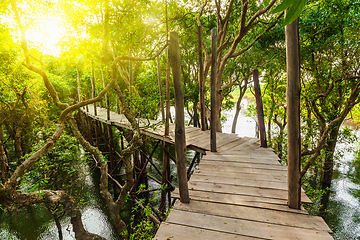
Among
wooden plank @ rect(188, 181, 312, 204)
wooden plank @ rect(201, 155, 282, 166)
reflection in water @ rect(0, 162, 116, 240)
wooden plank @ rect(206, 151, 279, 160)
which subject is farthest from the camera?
reflection in water @ rect(0, 162, 116, 240)

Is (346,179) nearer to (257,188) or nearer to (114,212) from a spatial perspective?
(257,188)

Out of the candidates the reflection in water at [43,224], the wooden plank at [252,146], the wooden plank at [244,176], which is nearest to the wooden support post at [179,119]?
the wooden plank at [244,176]

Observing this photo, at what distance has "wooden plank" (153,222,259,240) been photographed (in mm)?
2074

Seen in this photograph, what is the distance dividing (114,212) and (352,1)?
1020 centimetres

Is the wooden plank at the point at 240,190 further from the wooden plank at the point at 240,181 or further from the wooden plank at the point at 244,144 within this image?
the wooden plank at the point at 244,144

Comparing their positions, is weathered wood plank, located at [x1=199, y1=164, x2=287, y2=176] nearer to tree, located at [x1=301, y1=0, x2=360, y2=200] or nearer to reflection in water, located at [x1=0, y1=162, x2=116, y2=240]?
tree, located at [x1=301, y1=0, x2=360, y2=200]

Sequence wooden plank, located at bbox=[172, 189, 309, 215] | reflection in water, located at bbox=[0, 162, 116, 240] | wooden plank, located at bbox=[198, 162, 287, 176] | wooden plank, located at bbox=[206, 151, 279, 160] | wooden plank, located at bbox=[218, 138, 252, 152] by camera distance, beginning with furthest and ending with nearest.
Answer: reflection in water, located at bbox=[0, 162, 116, 240], wooden plank, located at bbox=[218, 138, 252, 152], wooden plank, located at bbox=[206, 151, 279, 160], wooden plank, located at bbox=[198, 162, 287, 176], wooden plank, located at bbox=[172, 189, 309, 215]

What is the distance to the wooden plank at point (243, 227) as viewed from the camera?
2043 mm

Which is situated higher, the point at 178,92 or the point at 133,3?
the point at 133,3

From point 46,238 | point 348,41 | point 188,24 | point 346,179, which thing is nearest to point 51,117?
point 46,238

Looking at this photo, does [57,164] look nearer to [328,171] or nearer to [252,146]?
[252,146]

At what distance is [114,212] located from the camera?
511 centimetres

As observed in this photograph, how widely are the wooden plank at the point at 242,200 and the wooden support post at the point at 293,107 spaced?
137 millimetres

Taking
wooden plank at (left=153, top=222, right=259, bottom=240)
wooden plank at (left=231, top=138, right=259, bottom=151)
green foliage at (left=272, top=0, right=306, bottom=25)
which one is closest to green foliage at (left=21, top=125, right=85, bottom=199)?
wooden plank at (left=153, top=222, right=259, bottom=240)
